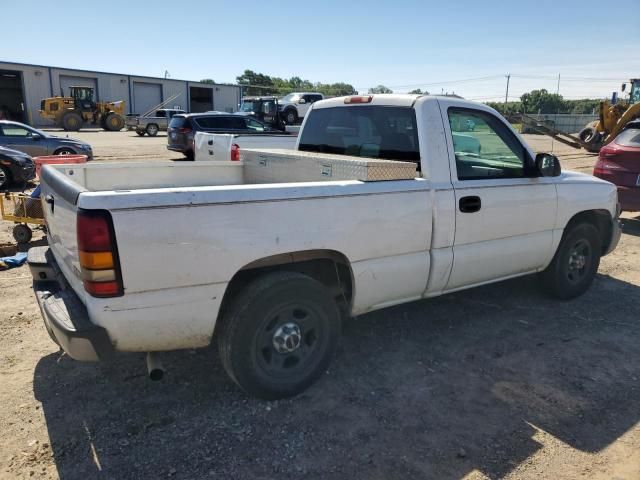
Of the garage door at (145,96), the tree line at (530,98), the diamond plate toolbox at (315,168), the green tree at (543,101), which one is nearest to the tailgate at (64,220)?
the diamond plate toolbox at (315,168)

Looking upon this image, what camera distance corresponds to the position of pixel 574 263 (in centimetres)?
504

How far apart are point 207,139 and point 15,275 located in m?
3.94

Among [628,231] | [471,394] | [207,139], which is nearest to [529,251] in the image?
[471,394]

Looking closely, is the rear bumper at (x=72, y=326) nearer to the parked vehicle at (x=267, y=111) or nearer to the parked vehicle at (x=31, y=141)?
the parked vehicle at (x=31, y=141)

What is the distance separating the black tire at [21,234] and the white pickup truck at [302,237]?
3.18m

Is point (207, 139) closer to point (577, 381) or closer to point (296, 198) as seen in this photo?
point (296, 198)

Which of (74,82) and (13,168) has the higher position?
(74,82)

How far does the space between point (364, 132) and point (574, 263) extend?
2.55m

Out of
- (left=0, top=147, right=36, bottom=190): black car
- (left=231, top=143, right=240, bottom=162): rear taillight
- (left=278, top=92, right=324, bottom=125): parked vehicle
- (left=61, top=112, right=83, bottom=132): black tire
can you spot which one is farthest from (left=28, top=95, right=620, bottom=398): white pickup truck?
(left=61, top=112, right=83, bottom=132): black tire

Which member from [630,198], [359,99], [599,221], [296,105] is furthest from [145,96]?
[599,221]

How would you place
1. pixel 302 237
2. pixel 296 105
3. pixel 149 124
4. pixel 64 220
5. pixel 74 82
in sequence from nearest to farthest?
pixel 64 220 < pixel 302 237 < pixel 296 105 < pixel 149 124 < pixel 74 82

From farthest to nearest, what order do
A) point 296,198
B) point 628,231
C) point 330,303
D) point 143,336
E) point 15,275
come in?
point 628,231, point 15,275, point 330,303, point 296,198, point 143,336

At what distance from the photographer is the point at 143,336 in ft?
9.07

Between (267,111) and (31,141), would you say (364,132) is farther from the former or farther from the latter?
(267,111)
